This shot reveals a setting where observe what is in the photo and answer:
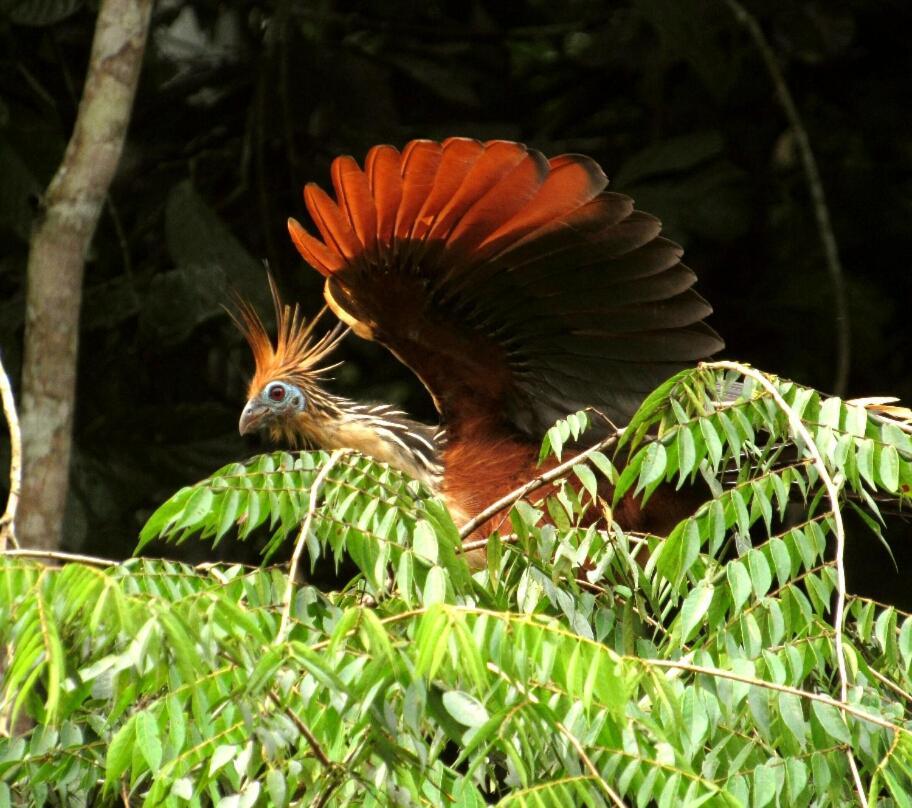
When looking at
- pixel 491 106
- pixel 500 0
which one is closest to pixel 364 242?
pixel 491 106

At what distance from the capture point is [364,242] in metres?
3.34

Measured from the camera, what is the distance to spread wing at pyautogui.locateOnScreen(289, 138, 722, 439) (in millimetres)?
3098

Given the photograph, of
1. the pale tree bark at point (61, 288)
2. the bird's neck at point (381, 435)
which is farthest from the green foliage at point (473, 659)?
the pale tree bark at point (61, 288)

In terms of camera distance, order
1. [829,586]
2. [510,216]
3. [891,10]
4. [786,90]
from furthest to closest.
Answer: [891,10], [786,90], [510,216], [829,586]

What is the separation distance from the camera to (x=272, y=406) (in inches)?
154

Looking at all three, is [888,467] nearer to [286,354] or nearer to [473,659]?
[473,659]

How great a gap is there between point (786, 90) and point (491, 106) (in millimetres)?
1160

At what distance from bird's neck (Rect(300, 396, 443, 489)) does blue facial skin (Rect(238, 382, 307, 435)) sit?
57 millimetres

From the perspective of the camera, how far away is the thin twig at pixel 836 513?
1.72 meters

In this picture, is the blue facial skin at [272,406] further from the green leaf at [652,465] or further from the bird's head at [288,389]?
the green leaf at [652,465]

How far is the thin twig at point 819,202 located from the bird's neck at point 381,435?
163 centimetres

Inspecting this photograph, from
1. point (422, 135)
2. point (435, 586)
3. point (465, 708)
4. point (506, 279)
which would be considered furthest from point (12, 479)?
point (422, 135)

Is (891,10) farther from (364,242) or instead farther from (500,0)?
(364,242)

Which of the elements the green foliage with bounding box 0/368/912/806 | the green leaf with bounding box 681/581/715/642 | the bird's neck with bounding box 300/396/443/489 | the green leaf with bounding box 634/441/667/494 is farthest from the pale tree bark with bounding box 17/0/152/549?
the green leaf with bounding box 681/581/715/642
